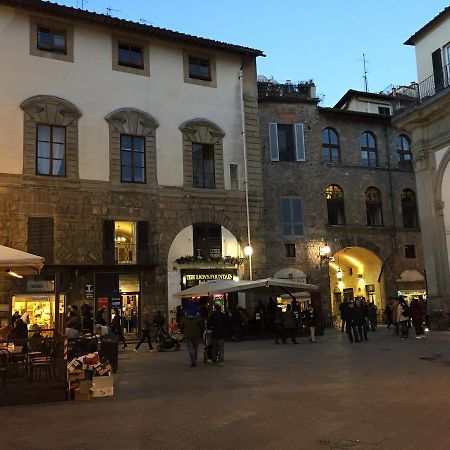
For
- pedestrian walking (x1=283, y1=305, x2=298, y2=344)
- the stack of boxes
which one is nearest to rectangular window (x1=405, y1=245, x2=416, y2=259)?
pedestrian walking (x1=283, y1=305, x2=298, y2=344)

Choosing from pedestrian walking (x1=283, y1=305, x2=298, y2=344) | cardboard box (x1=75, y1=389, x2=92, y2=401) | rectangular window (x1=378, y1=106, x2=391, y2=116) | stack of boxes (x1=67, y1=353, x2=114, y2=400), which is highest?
rectangular window (x1=378, y1=106, x2=391, y2=116)

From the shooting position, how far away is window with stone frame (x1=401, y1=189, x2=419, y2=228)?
111 feet

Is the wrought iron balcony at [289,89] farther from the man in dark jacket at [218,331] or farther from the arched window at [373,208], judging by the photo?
the man in dark jacket at [218,331]

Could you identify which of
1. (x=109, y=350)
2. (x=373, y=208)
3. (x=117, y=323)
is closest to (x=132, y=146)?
(x=117, y=323)

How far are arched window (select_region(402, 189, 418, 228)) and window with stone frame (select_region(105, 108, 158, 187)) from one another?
16443 millimetres

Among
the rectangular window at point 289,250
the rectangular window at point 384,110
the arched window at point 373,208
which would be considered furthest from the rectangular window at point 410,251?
the rectangular window at point 384,110

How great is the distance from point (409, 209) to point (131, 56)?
18938 mm

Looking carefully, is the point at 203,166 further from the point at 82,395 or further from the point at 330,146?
the point at 82,395

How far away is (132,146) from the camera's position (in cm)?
2567

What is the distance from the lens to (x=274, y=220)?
30188 mm

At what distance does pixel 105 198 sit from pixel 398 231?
1798cm

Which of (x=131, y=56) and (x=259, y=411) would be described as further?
(x=131, y=56)

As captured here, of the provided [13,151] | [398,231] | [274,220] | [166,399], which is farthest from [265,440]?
[398,231]

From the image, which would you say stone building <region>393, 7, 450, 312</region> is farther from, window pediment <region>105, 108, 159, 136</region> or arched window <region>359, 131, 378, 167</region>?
window pediment <region>105, 108, 159, 136</region>
